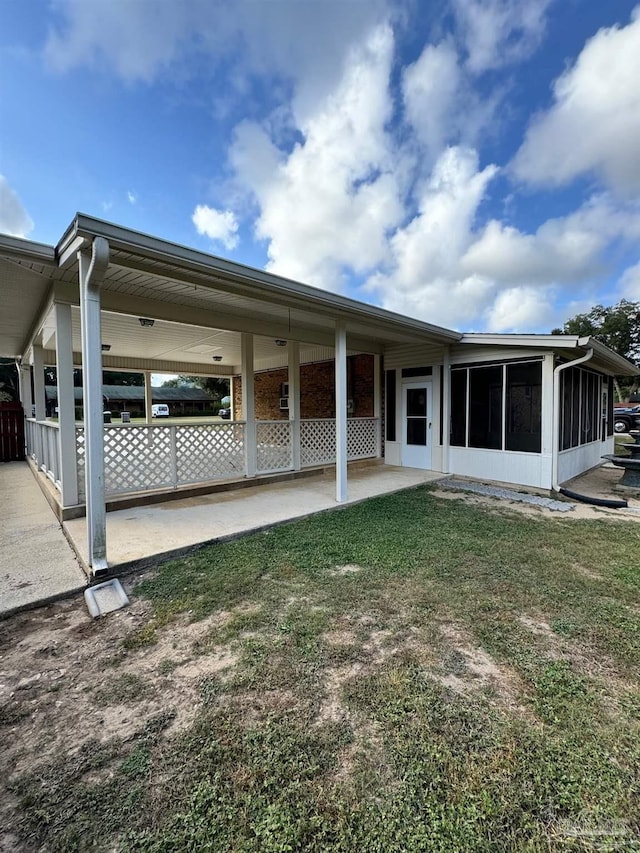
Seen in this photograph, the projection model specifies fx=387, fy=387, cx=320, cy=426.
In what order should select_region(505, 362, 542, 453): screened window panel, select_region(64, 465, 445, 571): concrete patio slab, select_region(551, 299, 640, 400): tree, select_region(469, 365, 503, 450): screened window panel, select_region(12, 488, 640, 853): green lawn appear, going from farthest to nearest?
select_region(551, 299, 640, 400): tree → select_region(469, 365, 503, 450): screened window panel → select_region(505, 362, 542, 453): screened window panel → select_region(64, 465, 445, 571): concrete patio slab → select_region(12, 488, 640, 853): green lawn

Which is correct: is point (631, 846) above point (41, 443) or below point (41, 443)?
below

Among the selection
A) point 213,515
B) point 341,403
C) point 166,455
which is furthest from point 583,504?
point 166,455

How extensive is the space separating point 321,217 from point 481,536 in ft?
37.2

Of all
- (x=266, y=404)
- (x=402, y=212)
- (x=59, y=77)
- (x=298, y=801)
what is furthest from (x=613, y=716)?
(x=402, y=212)

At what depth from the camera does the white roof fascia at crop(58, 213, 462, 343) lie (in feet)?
10.6

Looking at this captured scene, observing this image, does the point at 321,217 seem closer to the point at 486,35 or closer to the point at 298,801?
the point at 486,35

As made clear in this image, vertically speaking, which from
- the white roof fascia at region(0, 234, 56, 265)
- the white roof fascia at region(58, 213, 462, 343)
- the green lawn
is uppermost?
the white roof fascia at region(0, 234, 56, 265)

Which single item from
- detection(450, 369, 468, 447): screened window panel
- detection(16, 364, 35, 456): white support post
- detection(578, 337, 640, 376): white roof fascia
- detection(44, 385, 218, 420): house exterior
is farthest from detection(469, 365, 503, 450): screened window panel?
detection(44, 385, 218, 420): house exterior

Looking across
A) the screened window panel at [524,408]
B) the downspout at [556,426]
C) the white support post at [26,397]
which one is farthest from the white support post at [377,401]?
the white support post at [26,397]

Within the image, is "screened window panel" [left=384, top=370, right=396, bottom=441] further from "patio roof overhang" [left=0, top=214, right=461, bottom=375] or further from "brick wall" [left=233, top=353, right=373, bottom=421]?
"patio roof overhang" [left=0, top=214, right=461, bottom=375]

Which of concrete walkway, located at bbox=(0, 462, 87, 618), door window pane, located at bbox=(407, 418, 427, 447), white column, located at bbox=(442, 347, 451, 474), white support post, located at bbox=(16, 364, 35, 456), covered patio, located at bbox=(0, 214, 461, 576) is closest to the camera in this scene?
concrete walkway, located at bbox=(0, 462, 87, 618)

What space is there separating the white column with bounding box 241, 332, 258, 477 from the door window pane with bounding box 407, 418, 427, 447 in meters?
3.84

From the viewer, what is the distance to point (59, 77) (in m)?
6.70

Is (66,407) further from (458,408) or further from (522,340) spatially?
(522,340)
